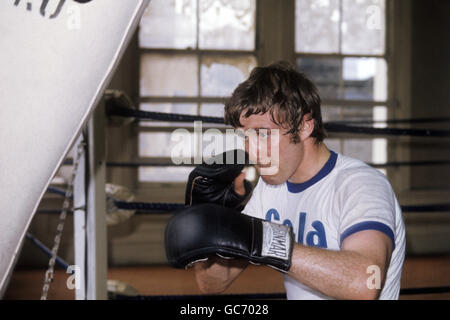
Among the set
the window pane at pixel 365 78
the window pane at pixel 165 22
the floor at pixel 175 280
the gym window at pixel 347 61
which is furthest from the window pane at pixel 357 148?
the window pane at pixel 165 22

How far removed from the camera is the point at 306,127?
33.0 inches

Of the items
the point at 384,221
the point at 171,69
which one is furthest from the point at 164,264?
the point at 384,221

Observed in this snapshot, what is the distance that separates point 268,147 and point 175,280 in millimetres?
1951

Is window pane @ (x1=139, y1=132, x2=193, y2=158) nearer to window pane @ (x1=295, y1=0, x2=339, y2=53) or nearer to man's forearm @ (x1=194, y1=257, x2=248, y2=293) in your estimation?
window pane @ (x1=295, y1=0, x2=339, y2=53)

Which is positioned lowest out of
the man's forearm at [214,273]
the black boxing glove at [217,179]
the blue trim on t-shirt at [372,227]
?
the man's forearm at [214,273]

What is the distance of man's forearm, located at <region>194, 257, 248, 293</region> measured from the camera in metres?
0.92

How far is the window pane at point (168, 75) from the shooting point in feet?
9.60

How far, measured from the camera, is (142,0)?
448 millimetres

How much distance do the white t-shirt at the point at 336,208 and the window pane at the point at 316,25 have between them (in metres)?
2.36

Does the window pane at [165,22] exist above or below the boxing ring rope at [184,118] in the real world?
above

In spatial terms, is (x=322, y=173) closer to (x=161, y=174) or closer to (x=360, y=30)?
(x=161, y=174)

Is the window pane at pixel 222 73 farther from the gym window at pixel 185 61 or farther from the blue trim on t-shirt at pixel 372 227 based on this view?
the blue trim on t-shirt at pixel 372 227

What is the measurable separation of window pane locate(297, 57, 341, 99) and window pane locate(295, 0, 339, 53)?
8 cm
